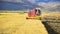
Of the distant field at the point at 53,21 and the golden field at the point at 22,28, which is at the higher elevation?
the golden field at the point at 22,28

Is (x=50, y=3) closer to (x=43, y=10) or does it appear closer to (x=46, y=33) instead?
(x=43, y=10)

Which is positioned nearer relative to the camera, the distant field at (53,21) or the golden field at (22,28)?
the golden field at (22,28)

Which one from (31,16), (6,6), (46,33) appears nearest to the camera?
(46,33)

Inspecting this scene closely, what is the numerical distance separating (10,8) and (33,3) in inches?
43.2

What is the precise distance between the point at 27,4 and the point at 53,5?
126 cm

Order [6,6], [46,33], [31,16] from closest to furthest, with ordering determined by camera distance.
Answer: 1. [46,33]
2. [31,16]
3. [6,6]

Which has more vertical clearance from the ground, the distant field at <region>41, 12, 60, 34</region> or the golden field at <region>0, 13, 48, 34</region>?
the golden field at <region>0, 13, 48, 34</region>

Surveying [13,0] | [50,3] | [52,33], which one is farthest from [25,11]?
[52,33]

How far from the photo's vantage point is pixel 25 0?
6883 millimetres

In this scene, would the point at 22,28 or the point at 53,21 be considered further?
the point at 53,21

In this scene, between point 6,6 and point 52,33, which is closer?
point 52,33

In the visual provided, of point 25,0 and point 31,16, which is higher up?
point 25,0

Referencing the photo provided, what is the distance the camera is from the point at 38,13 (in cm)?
516

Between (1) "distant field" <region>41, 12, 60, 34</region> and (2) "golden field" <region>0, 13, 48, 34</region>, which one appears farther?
(1) "distant field" <region>41, 12, 60, 34</region>
